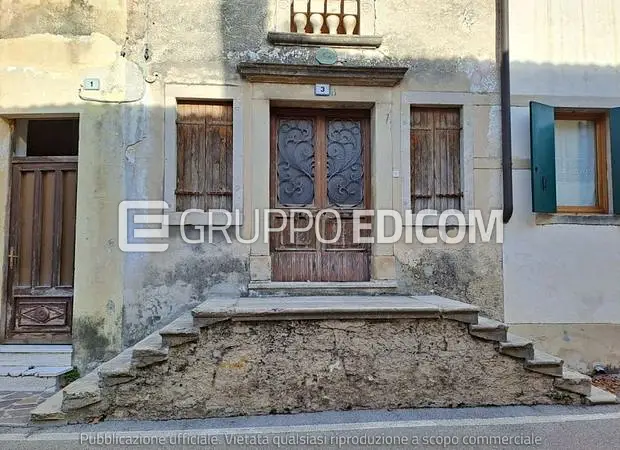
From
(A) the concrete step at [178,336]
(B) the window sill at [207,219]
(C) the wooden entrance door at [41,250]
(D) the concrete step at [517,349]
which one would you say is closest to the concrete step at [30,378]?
(C) the wooden entrance door at [41,250]

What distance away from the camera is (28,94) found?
587 cm

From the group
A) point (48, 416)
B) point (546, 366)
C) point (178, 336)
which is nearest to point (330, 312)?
point (178, 336)

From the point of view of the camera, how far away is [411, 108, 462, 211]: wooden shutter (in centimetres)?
633

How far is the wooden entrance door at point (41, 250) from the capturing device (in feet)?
19.7

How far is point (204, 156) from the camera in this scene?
6129mm

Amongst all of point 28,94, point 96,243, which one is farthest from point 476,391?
point 28,94

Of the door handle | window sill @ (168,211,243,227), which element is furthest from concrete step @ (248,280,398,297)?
the door handle

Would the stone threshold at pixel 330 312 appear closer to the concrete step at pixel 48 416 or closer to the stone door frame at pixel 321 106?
the concrete step at pixel 48 416

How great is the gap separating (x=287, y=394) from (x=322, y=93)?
11.6ft

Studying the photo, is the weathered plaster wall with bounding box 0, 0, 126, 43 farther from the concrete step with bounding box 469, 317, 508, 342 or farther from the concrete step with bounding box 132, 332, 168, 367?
the concrete step with bounding box 469, 317, 508, 342

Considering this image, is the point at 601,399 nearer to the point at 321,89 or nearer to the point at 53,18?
the point at 321,89

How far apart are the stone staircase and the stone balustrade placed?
352 centimetres

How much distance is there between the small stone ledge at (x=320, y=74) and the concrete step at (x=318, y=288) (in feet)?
7.92

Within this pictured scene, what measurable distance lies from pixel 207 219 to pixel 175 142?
3.27 ft
